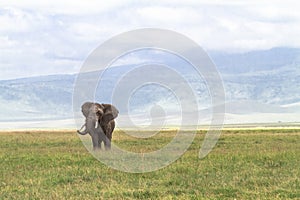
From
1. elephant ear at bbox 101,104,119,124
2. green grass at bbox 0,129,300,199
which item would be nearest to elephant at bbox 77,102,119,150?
elephant ear at bbox 101,104,119,124

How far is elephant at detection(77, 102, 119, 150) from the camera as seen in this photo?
104 feet

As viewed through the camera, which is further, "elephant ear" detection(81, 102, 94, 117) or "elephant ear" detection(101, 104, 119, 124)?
"elephant ear" detection(81, 102, 94, 117)

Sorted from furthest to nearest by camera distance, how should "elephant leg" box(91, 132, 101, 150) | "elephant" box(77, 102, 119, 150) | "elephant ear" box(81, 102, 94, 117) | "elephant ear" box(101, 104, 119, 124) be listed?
"elephant ear" box(81, 102, 94, 117), "elephant ear" box(101, 104, 119, 124), "elephant" box(77, 102, 119, 150), "elephant leg" box(91, 132, 101, 150)

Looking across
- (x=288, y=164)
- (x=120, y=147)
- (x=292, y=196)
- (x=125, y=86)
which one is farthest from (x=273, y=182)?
(x=125, y=86)

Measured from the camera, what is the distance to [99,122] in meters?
32.9

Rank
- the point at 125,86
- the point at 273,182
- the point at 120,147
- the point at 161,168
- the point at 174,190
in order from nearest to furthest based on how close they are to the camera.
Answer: the point at 174,190, the point at 273,182, the point at 161,168, the point at 120,147, the point at 125,86

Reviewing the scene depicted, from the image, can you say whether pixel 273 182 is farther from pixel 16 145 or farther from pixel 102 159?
pixel 16 145

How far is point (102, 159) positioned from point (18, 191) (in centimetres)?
784

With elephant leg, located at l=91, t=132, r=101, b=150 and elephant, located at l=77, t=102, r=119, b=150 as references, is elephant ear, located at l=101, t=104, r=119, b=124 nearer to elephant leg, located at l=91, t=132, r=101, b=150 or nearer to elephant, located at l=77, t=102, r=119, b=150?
elephant, located at l=77, t=102, r=119, b=150

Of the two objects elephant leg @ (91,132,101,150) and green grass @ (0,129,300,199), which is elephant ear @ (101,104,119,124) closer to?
elephant leg @ (91,132,101,150)

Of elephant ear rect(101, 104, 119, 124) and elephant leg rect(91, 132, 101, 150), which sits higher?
elephant ear rect(101, 104, 119, 124)

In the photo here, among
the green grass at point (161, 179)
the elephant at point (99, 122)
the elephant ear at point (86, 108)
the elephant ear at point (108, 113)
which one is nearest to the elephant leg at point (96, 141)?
the elephant at point (99, 122)

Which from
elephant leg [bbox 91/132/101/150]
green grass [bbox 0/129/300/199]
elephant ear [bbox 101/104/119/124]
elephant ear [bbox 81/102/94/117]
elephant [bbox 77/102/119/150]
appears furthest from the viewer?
elephant ear [bbox 81/102/94/117]

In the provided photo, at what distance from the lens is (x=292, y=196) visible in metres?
15.1
